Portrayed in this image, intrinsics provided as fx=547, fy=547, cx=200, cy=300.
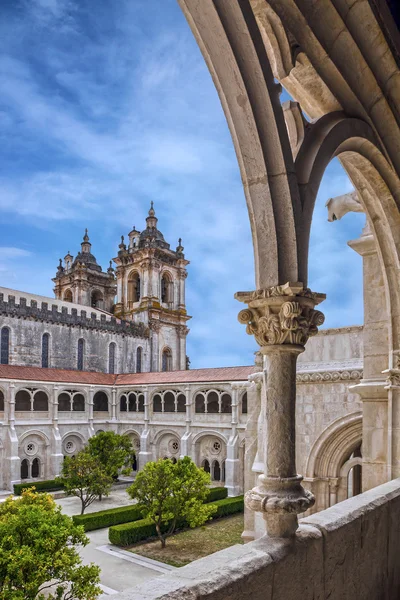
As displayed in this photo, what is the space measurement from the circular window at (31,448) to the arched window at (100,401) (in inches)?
202

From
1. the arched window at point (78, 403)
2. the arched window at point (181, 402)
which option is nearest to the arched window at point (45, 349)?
the arched window at point (78, 403)

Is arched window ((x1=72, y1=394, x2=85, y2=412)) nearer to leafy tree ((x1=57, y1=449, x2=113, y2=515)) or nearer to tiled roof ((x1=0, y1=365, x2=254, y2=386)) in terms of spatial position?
tiled roof ((x1=0, y1=365, x2=254, y2=386))

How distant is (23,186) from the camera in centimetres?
6575

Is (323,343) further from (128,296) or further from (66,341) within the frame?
(128,296)

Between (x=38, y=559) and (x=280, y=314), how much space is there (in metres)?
9.07

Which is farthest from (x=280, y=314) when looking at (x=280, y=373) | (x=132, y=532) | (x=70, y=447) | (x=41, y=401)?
(x=70, y=447)

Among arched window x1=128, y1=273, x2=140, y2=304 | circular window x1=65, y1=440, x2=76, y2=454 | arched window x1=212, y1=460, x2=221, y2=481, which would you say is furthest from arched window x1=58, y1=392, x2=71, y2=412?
arched window x1=128, y1=273, x2=140, y2=304

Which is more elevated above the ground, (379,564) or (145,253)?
(145,253)

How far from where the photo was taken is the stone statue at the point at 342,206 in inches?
213

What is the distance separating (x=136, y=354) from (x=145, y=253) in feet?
23.8

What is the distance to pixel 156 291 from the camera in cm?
3916

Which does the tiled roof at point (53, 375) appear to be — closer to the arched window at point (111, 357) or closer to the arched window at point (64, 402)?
the arched window at point (64, 402)

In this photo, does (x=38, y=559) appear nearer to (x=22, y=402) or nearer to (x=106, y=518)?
(x=106, y=518)

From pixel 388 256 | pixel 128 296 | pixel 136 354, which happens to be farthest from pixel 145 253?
pixel 388 256
